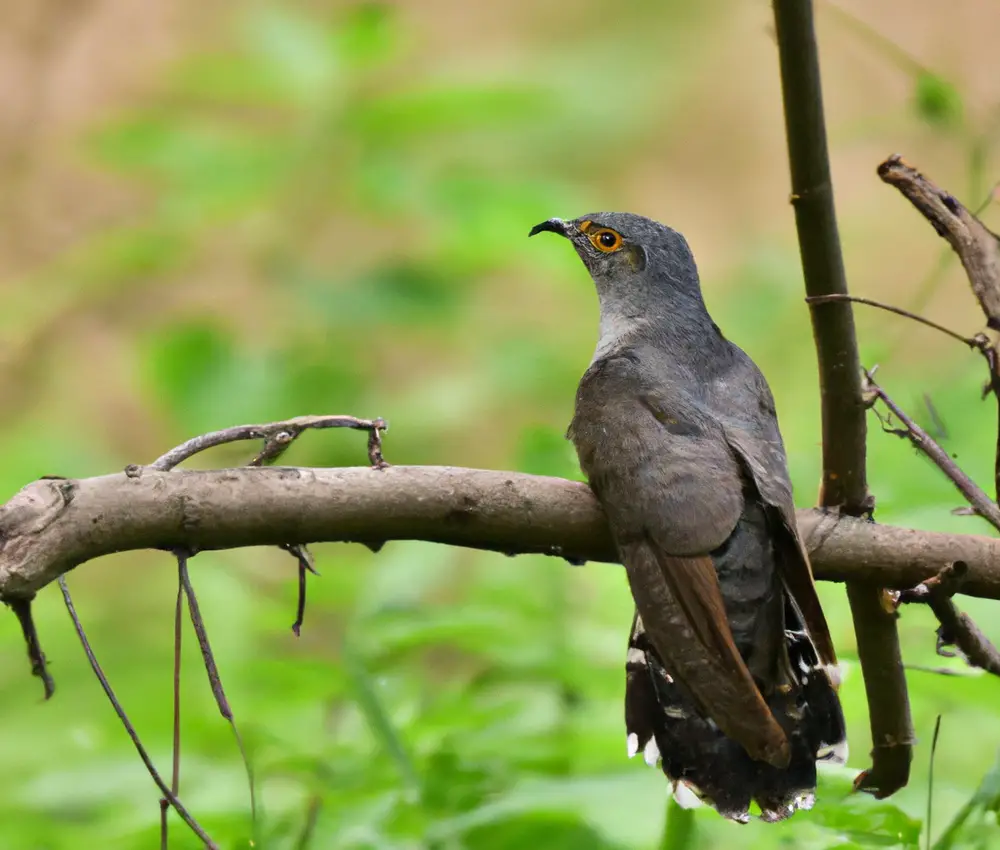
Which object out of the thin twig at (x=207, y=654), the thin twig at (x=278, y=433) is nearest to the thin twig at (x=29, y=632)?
the thin twig at (x=207, y=654)

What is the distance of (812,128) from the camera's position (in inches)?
89.0

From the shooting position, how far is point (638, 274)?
3404 mm

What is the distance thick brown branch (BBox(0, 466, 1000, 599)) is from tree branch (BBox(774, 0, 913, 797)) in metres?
0.20

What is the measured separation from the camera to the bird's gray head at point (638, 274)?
3254mm

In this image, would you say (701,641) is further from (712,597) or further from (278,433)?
(278,433)

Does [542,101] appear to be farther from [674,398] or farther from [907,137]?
[674,398]

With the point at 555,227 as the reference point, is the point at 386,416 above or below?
below

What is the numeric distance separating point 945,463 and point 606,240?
1.46 meters

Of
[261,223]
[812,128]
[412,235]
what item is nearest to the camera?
[812,128]

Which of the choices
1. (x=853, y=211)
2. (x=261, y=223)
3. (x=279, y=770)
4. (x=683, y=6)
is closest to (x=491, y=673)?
(x=279, y=770)

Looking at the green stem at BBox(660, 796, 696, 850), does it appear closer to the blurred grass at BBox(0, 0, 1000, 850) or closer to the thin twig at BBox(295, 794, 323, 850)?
the blurred grass at BBox(0, 0, 1000, 850)

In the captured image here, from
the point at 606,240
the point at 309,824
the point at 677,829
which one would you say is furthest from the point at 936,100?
the point at 309,824

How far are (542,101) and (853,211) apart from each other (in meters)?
4.12

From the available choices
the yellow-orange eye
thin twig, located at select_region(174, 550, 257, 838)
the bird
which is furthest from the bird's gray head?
thin twig, located at select_region(174, 550, 257, 838)
